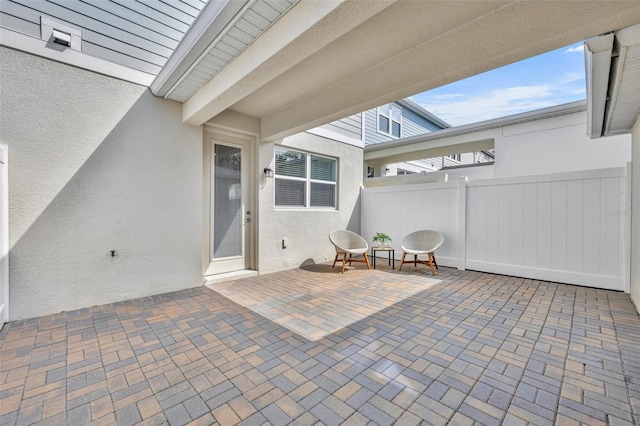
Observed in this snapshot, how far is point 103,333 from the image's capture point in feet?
9.26

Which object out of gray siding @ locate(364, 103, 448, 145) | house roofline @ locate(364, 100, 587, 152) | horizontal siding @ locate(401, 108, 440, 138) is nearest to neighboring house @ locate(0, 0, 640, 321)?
house roofline @ locate(364, 100, 587, 152)

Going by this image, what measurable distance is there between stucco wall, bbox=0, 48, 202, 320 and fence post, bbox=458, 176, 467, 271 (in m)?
5.12

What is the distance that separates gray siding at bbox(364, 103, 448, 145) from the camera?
9.60 metres

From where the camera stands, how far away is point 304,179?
637 centimetres

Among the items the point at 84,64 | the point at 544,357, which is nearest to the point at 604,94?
the point at 544,357

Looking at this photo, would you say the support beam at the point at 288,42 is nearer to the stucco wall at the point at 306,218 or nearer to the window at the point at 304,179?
the stucco wall at the point at 306,218

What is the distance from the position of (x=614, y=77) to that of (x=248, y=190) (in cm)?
505

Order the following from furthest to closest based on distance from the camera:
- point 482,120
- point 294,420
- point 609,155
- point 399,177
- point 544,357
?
point 399,177, point 482,120, point 609,155, point 544,357, point 294,420

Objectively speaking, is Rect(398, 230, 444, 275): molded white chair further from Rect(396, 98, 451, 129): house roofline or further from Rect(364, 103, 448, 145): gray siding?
Rect(396, 98, 451, 129): house roofline

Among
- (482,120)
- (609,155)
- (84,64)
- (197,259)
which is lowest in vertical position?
(197,259)

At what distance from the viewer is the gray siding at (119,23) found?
3041mm

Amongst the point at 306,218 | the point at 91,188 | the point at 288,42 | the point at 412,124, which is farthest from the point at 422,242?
the point at 412,124

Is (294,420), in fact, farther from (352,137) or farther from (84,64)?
(352,137)

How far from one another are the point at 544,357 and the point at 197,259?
175 inches
